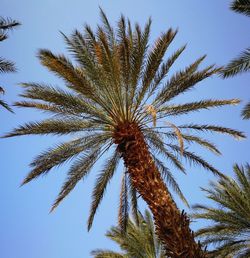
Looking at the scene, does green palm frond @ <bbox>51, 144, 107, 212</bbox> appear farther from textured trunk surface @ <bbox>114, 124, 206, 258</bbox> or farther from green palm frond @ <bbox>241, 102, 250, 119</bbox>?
green palm frond @ <bbox>241, 102, 250, 119</bbox>

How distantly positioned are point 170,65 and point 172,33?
1.05m

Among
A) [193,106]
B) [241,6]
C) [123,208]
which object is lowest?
[123,208]

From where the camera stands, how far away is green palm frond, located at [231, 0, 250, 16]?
1180 centimetres

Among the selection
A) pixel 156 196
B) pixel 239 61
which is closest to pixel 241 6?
pixel 239 61

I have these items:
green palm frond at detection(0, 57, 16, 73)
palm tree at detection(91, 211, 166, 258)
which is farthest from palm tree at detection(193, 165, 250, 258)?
green palm frond at detection(0, 57, 16, 73)

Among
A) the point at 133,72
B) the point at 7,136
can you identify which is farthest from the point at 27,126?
the point at 133,72

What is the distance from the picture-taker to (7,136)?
11.5m

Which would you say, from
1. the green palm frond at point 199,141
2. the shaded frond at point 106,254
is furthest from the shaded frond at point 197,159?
the shaded frond at point 106,254

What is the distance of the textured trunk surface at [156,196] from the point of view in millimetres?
7895

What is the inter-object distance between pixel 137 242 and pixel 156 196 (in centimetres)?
895

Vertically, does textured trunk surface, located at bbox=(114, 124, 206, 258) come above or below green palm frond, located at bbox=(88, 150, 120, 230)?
below

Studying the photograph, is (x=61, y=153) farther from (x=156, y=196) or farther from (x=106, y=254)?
(x=106, y=254)

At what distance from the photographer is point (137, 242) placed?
17328 mm

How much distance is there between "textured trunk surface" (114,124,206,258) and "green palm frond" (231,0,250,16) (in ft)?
16.1
